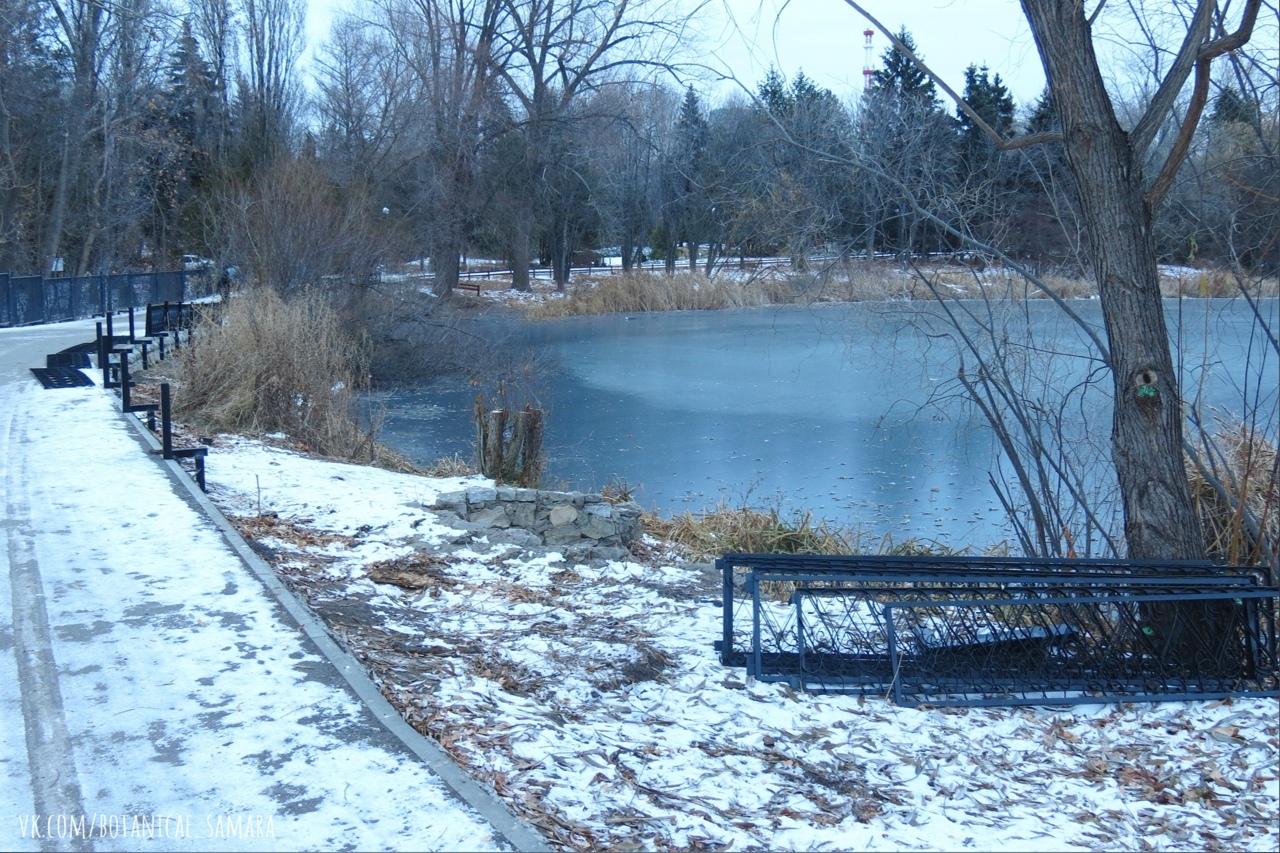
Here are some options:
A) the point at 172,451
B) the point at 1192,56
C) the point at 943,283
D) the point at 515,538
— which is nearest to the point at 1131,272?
the point at 1192,56

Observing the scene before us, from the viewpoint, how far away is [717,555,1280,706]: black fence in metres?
5.32

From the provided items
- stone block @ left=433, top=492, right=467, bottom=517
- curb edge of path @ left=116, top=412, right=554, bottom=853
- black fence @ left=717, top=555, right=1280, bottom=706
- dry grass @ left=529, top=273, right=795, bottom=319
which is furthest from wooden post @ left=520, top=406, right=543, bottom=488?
dry grass @ left=529, top=273, right=795, bottom=319

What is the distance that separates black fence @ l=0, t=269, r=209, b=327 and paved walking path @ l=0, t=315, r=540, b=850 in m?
14.3

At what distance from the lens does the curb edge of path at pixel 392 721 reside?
3.42 meters

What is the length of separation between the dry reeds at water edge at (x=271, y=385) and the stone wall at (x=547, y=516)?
474 cm

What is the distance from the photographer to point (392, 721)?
4.13 metres

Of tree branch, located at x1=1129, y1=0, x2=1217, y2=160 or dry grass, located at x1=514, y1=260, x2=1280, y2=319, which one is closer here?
tree branch, located at x1=1129, y1=0, x2=1217, y2=160

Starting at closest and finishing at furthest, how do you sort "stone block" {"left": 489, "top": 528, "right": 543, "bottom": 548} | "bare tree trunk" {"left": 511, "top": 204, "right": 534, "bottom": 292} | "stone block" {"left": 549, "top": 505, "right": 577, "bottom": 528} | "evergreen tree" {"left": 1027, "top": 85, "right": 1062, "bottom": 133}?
1. "stone block" {"left": 489, "top": 528, "right": 543, "bottom": 548}
2. "stone block" {"left": 549, "top": 505, "right": 577, "bottom": 528}
3. "evergreen tree" {"left": 1027, "top": 85, "right": 1062, "bottom": 133}
4. "bare tree trunk" {"left": 511, "top": 204, "right": 534, "bottom": 292}

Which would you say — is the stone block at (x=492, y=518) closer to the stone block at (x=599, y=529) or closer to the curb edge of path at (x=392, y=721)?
the stone block at (x=599, y=529)

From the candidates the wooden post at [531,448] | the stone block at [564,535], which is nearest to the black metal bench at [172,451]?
the stone block at [564,535]

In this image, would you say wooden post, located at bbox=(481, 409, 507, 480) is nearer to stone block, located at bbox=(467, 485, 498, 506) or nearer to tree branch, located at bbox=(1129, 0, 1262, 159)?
stone block, located at bbox=(467, 485, 498, 506)

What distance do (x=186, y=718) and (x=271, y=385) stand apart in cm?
1055

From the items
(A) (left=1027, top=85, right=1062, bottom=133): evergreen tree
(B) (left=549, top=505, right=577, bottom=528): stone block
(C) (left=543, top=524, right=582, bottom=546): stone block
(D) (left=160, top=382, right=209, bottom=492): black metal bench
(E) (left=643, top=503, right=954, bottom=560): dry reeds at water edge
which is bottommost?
(E) (left=643, top=503, right=954, bottom=560): dry reeds at water edge

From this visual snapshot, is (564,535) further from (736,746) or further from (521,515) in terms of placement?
(736,746)
